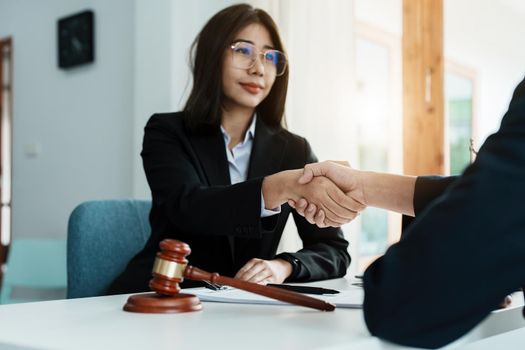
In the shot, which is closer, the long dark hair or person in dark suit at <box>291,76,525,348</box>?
person in dark suit at <box>291,76,525,348</box>

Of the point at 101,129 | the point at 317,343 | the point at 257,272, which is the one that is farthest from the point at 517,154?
the point at 101,129

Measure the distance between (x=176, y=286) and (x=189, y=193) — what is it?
715 mm

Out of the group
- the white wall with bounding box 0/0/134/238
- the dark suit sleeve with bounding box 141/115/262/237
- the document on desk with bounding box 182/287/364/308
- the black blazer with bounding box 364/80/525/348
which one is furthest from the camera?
the white wall with bounding box 0/0/134/238

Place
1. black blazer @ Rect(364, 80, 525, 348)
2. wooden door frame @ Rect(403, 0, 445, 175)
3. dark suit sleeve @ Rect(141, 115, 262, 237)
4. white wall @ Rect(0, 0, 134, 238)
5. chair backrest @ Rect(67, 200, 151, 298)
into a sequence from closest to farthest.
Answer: black blazer @ Rect(364, 80, 525, 348), dark suit sleeve @ Rect(141, 115, 262, 237), chair backrest @ Rect(67, 200, 151, 298), wooden door frame @ Rect(403, 0, 445, 175), white wall @ Rect(0, 0, 134, 238)

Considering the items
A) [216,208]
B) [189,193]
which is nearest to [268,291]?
[216,208]

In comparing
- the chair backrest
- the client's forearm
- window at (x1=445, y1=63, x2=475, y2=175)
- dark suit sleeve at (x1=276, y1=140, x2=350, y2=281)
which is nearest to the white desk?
the client's forearm

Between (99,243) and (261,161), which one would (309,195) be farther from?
(99,243)

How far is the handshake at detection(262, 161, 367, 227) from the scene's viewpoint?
54.9 inches

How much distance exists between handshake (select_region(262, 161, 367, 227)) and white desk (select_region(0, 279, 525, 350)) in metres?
0.50

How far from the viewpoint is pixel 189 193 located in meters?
1.55

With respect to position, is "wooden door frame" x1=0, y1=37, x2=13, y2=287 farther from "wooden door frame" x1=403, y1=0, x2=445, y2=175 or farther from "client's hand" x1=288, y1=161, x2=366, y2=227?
"client's hand" x1=288, y1=161, x2=366, y2=227

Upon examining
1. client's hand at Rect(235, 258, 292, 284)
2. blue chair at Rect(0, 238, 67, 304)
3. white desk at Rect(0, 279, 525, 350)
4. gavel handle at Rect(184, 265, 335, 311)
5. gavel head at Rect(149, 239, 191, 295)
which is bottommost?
blue chair at Rect(0, 238, 67, 304)

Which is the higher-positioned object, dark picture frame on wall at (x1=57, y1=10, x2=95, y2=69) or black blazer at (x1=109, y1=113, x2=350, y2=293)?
dark picture frame on wall at (x1=57, y1=10, x2=95, y2=69)

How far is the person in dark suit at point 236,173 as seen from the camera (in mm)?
1411
